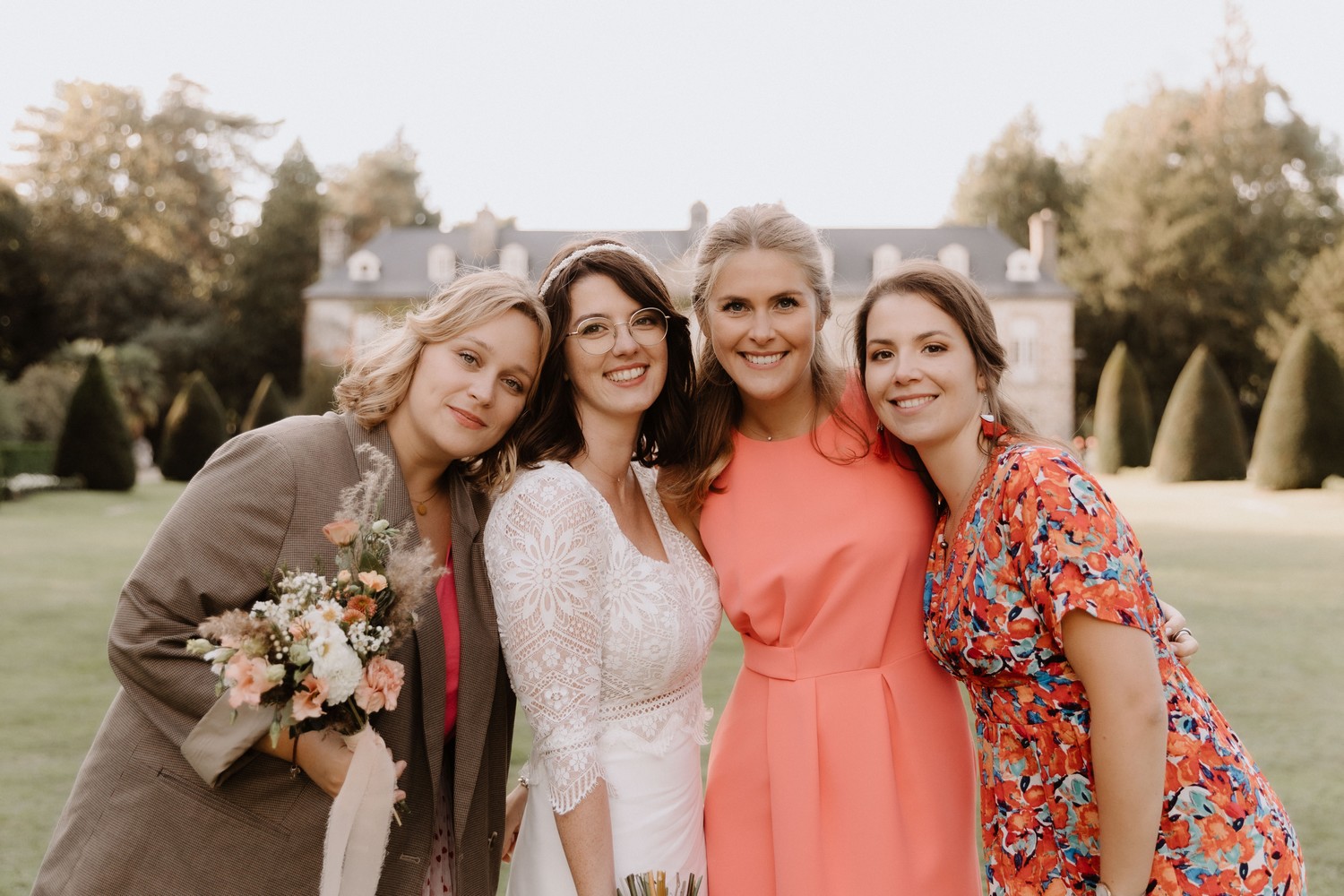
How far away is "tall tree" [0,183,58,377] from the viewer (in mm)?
37719

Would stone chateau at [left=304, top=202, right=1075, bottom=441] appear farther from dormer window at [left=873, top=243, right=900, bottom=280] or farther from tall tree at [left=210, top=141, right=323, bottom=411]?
tall tree at [left=210, top=141, right=323, bottom=411]

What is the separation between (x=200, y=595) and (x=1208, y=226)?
148 feet

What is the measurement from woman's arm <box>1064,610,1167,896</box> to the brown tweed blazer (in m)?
1.43

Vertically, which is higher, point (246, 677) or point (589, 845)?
point (246, 677)

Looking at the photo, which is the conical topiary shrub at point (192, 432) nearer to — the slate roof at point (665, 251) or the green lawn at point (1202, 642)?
the green lawn at point (1202, 642)

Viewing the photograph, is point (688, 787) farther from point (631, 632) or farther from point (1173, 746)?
point (1173, 746)

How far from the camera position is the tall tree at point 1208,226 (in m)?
40.6

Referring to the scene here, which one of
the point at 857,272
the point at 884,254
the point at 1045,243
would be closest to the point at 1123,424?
the point at 884,254

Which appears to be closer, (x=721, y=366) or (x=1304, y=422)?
(x=721, y=366)

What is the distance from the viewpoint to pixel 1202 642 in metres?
Answer: 8.88

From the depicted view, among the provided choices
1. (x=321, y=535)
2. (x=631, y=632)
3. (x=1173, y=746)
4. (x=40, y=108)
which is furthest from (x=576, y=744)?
(x=40, y=108)

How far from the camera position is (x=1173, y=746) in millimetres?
2191

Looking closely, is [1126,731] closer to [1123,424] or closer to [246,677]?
[246,677]

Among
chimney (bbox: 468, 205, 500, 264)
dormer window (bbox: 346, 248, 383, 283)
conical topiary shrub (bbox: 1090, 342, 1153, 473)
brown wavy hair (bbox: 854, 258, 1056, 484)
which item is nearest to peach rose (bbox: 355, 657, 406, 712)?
brown wavy hair (bbox: 854, 258, 1056, 484)
